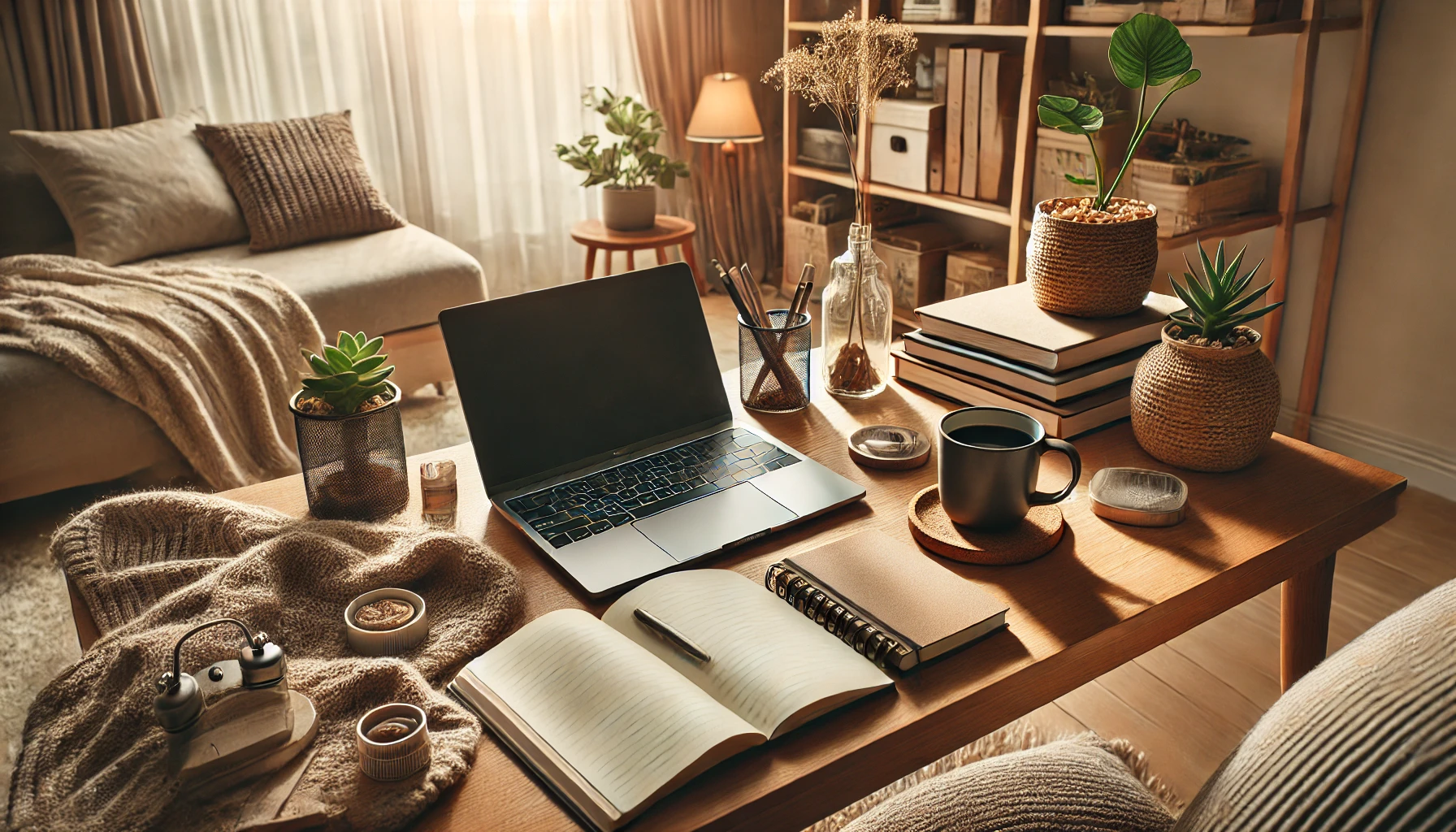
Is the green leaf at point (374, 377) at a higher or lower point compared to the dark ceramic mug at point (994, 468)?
higher

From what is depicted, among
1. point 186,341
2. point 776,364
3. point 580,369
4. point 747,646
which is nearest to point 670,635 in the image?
point 747,646

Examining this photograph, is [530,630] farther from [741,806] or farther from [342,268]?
[342,268]

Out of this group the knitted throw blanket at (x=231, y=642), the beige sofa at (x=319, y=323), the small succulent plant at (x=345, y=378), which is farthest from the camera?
the beige sofa at (x=319, y=323)

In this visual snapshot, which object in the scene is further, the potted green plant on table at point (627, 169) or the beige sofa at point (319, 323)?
the potted green plant on table at point (627, 169)

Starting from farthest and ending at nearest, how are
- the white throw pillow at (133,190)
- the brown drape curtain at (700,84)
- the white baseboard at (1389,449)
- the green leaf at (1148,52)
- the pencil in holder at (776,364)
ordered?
the brown drape curtain at (700,84) → the white throw pillow at (133,190) → the white baseboard at (1389,449) → the pencil in holder at (776,364) → the green leaf at (1148,52)

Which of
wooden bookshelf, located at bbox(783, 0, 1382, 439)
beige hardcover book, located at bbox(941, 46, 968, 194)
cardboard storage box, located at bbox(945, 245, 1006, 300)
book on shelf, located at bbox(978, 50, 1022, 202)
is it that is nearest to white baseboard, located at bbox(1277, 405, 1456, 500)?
wooden bookshelf, located at bbox(783, 0, 1382, 439)

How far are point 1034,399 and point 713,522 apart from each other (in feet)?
1.45

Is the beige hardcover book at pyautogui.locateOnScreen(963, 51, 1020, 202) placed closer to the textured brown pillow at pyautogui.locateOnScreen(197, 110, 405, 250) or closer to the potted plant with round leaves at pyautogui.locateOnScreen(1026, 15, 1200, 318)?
the potted plant with round leaves at pyautogui.locateOnScreen(1026, 15, 1200, 318)

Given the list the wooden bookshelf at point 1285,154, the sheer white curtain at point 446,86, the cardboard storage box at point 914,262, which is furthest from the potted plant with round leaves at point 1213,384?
the sheer white curtain at point 446,86

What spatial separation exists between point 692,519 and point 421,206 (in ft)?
9.52

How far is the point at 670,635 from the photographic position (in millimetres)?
788

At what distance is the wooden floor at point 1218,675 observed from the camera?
150 centimetres

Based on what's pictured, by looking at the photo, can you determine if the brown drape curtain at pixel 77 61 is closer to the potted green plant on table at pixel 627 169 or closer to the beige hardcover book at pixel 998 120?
the potted green plant on table at pixel 627 169

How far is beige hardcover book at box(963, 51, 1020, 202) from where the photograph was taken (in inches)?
110
